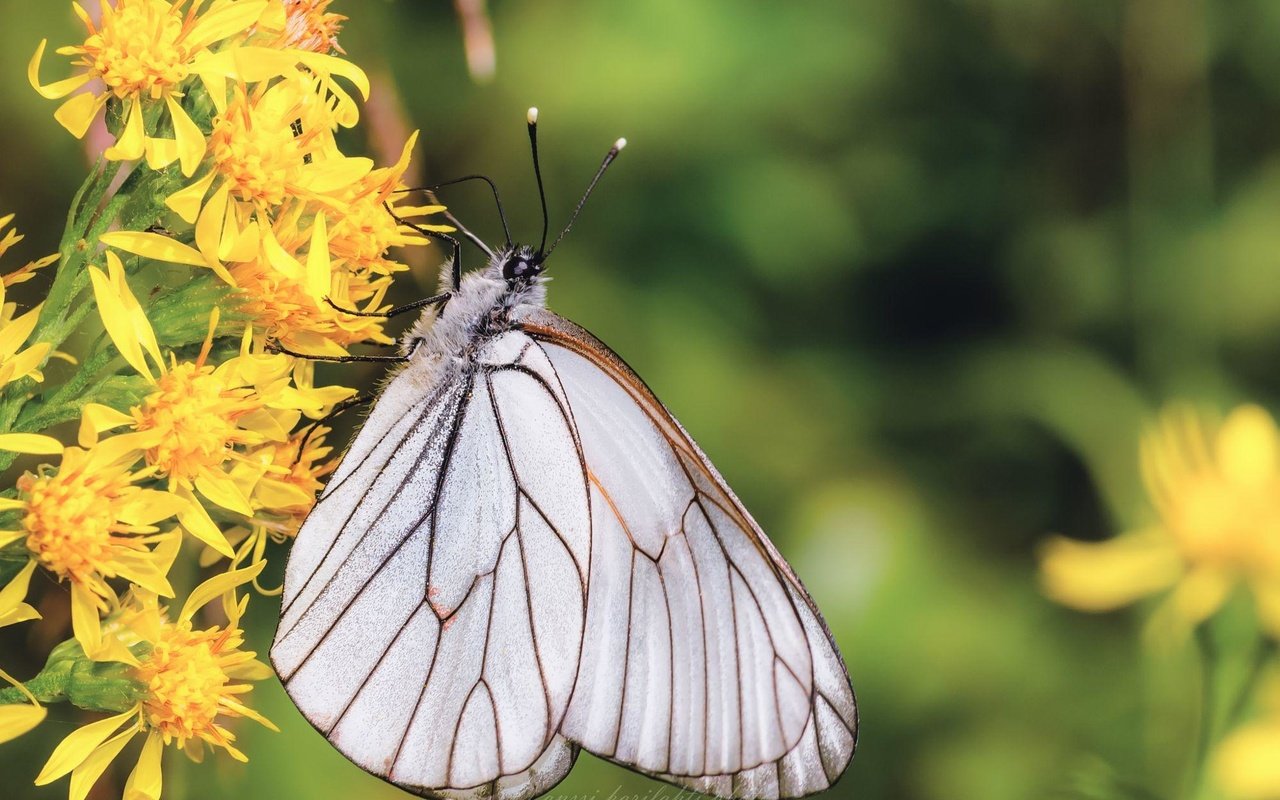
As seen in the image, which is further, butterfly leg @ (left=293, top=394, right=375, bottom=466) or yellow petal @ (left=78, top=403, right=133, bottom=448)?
butterfly leg @ (left=293, top=394, right=375, bottom=466)

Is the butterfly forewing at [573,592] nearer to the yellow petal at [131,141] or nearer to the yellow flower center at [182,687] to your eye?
the yellow flower center at [182,687]

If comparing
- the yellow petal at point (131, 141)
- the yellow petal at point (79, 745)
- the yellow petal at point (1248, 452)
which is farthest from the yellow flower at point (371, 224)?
the yellow petal at point (1248, 452)

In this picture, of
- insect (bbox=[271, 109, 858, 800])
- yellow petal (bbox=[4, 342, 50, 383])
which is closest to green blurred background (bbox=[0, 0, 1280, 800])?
insect (bbox=[271, 109, 858, 800])

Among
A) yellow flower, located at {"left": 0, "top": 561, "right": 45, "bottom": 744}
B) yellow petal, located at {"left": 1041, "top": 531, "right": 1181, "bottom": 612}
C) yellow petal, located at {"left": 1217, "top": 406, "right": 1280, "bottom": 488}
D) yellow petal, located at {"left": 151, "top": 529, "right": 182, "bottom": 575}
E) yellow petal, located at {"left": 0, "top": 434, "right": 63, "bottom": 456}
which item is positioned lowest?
yellow flower, located at {"left": 0, "top": 561, "right": 45, "bottom": 744}

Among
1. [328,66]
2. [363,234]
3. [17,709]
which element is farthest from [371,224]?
[17,709]

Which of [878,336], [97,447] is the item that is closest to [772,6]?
[878,336]

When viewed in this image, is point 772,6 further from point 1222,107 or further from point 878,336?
point 1222,107

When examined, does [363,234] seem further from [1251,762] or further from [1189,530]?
Answer: [1189,530]

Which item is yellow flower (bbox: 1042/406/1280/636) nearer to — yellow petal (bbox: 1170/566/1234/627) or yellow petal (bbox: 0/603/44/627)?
yellow petal (bbox: 1170/566/1234/627)
